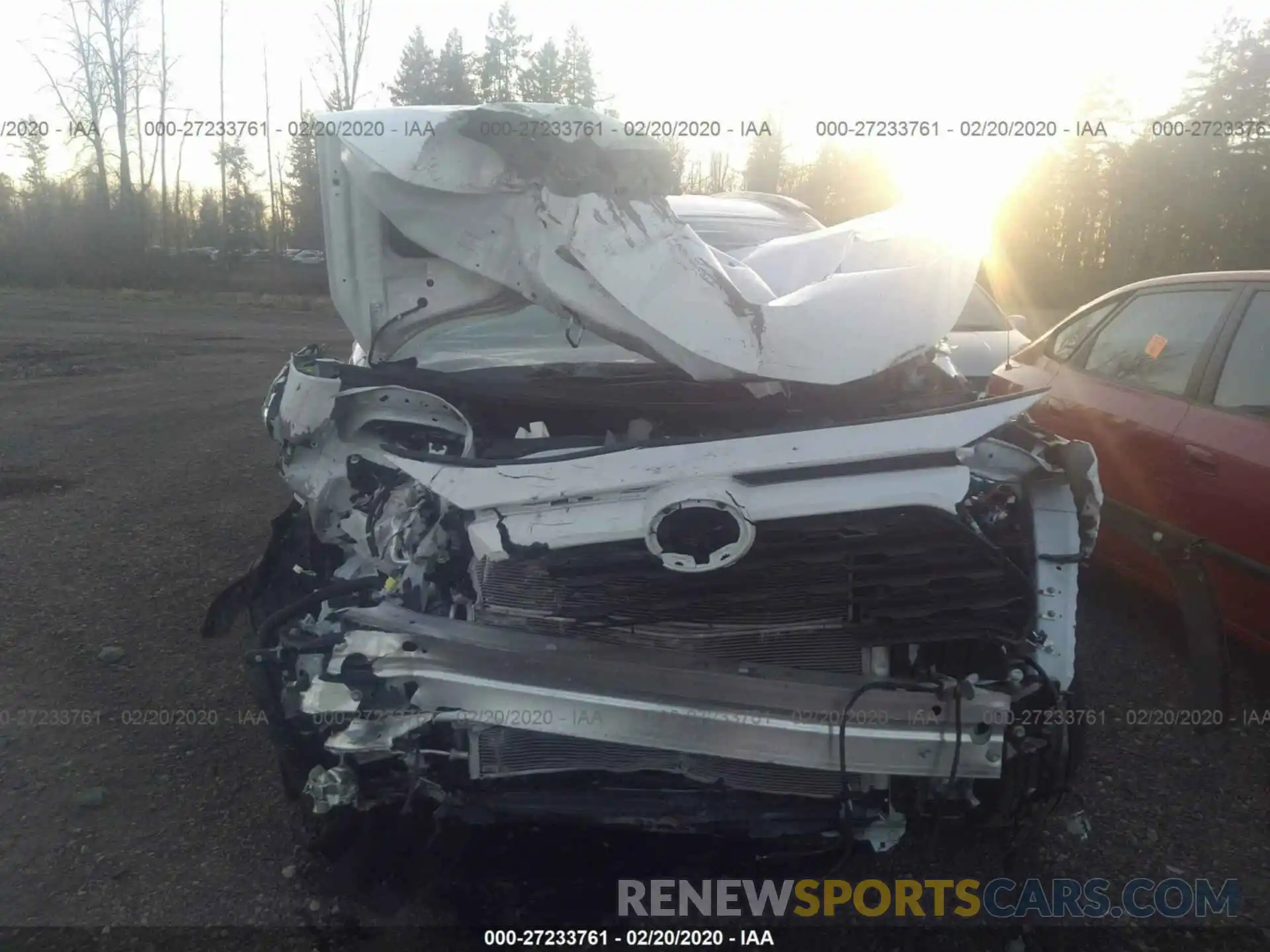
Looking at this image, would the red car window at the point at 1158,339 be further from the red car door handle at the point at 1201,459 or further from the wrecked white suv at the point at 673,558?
the wrecked white suv at the point at 673,558

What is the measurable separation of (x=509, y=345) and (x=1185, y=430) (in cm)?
261

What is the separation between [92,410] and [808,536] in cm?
872

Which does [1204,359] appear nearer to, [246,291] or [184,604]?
[184,604]

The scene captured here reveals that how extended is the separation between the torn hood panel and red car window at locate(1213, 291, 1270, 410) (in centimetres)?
148

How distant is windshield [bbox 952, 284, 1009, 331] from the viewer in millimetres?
6160

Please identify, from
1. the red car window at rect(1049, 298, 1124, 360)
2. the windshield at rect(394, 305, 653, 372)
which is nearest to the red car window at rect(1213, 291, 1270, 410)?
the red car window at rect(1049, 298, 1124, 360)

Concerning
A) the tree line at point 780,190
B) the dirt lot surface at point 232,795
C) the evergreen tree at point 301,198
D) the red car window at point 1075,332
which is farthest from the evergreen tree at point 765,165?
the dirt lot surface at point 232,795

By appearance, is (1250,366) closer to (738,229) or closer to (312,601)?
(738,229)

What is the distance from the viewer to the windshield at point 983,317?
6.16 m

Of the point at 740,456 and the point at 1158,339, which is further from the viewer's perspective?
the point at 1158,339

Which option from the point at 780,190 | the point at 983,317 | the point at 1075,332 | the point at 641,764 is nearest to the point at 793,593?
the point at 641,764

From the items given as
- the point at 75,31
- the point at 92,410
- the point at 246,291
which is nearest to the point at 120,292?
the point at 246,291

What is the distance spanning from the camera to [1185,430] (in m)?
3.38

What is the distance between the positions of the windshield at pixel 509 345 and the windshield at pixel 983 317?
3994 millimetres
